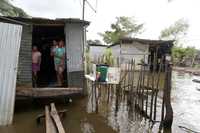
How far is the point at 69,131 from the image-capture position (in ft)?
17.4

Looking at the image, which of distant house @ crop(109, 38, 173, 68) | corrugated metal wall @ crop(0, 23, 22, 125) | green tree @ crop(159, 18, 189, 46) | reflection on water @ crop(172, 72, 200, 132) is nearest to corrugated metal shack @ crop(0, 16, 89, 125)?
corrugated metal wall @ crop(0, 23, 22, 125)

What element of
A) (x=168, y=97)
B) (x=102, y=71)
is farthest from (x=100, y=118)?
(x=168, y=97)

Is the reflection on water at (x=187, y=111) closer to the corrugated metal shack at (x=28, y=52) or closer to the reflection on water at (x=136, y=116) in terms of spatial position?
the reflection on water at (x=136, y=116)

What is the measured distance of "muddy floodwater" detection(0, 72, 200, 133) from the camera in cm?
549

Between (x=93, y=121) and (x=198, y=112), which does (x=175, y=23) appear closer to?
(x=198, y=112)

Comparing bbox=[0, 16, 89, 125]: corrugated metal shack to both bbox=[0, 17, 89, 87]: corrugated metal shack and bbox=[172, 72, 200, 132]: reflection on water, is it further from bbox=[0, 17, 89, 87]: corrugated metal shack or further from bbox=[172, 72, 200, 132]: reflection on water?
bbox=[172, 72, 200, 132]: reflection on water

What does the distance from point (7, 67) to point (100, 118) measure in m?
3.02

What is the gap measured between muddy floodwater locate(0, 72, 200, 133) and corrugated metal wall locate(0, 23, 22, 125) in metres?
0.44

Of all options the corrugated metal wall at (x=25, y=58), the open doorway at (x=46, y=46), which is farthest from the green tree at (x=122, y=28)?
the corrugated metal wall at (x=25, y=58)

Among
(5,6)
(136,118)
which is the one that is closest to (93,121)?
(136,118)

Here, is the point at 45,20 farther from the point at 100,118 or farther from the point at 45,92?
the point at 100,118

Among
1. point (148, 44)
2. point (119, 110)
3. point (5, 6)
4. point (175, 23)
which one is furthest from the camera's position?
point (175, 23)

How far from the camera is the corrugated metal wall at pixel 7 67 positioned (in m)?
5.21

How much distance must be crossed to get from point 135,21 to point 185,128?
1308 inches
